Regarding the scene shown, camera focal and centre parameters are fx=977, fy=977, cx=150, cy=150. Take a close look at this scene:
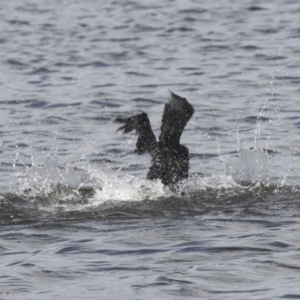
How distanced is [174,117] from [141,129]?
315mm

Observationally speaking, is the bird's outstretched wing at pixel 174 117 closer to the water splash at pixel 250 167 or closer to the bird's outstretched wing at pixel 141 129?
the bird's outstretched wing at pixel 141 129

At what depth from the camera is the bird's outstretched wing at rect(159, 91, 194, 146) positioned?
324 inches

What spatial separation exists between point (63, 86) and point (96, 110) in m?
1.60

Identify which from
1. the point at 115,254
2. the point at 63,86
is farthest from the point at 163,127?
the point at 63,86

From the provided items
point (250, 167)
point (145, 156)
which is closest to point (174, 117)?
point (250, 167)

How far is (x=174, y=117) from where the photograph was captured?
8.30 metres

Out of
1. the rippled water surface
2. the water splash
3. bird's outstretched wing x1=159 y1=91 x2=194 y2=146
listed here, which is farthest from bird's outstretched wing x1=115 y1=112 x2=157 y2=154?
the water splash

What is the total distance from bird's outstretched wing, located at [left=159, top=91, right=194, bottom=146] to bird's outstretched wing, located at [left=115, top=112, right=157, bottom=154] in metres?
0.12

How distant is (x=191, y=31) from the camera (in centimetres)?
1830

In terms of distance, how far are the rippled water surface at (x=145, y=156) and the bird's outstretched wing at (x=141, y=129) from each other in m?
0.49

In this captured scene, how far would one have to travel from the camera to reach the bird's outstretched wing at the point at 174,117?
823 centimetres

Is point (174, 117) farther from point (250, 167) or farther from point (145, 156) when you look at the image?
point (145, 156)

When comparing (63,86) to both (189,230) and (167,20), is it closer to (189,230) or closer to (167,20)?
(167,20)

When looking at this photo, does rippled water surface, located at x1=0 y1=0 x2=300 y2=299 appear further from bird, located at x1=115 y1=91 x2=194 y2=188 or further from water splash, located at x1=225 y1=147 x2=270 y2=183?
bird, located at x1=115 y1=91 x2=194 y2=188
